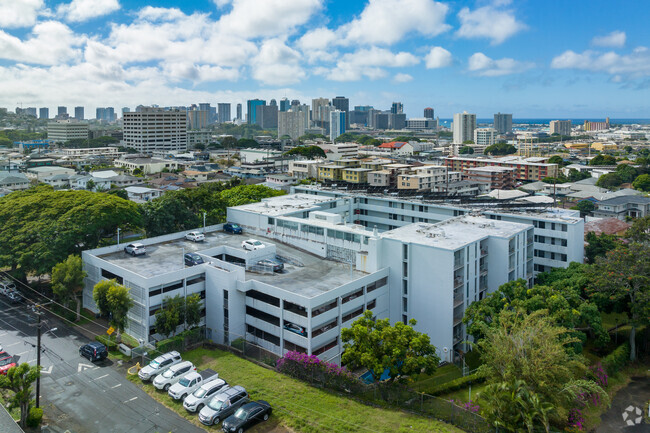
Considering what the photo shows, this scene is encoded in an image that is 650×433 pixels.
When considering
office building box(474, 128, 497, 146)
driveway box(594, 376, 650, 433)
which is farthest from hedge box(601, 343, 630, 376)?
office building box(474, 128, 497, 146)

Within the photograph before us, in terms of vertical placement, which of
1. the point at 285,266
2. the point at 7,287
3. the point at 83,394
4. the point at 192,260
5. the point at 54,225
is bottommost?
the point at 83,394

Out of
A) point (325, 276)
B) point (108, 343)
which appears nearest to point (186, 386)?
point (108, 343)

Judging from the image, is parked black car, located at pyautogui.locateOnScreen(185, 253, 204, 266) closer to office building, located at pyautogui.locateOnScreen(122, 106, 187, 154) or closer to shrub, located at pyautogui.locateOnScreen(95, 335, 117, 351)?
shrub, located at pyautogui.locateOnScreen(95, 335, 117, 351)

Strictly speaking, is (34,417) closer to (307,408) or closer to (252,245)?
(307,408)

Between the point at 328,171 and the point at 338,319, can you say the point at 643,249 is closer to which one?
the point at 338,319

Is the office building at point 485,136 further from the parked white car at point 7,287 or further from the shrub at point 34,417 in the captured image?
the shrub at point 34,417

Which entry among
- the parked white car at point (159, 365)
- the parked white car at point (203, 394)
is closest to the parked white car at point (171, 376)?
the parked white car at point (159, 365)

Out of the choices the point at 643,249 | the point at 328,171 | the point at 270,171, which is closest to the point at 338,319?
the point at 643,249
